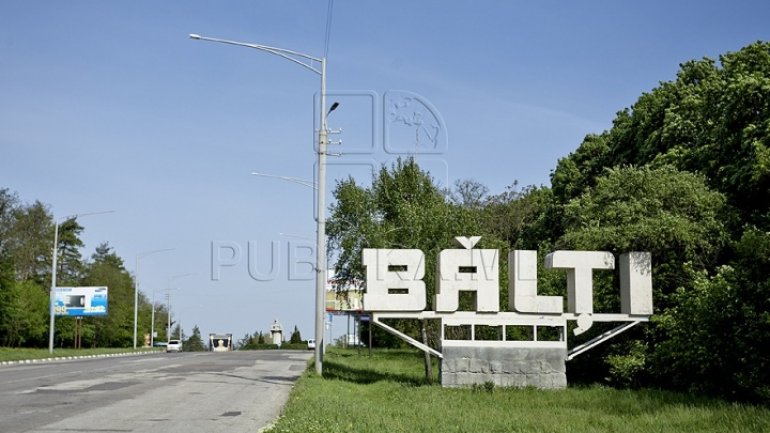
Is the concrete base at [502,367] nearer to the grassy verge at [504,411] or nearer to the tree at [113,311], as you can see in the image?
the grassy verge at [504,411]

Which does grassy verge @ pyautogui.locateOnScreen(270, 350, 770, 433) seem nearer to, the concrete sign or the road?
the concrete sign

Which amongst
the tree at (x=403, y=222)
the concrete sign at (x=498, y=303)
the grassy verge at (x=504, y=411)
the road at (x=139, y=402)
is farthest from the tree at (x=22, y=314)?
the concrete sign at (x=498, y=303)

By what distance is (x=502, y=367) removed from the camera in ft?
72.9

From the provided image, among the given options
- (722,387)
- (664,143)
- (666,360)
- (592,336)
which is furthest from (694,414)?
(664,143)

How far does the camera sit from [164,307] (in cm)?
15862

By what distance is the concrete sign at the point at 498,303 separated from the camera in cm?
2223

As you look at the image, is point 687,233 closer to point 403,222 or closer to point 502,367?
point 502,367

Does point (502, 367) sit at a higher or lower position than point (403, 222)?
lower

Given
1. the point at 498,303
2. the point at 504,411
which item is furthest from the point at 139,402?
the point at 498,303

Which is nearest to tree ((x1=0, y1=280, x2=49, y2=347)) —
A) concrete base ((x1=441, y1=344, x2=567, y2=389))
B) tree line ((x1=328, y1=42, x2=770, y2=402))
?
tree line ((x1=328, y1=42, x2=770, y2=402))

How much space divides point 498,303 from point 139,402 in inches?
368

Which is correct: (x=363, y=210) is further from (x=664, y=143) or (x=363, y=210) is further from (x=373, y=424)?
(x=373, y=424)

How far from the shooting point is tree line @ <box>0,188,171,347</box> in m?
75.9

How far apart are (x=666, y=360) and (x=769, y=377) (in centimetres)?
438
